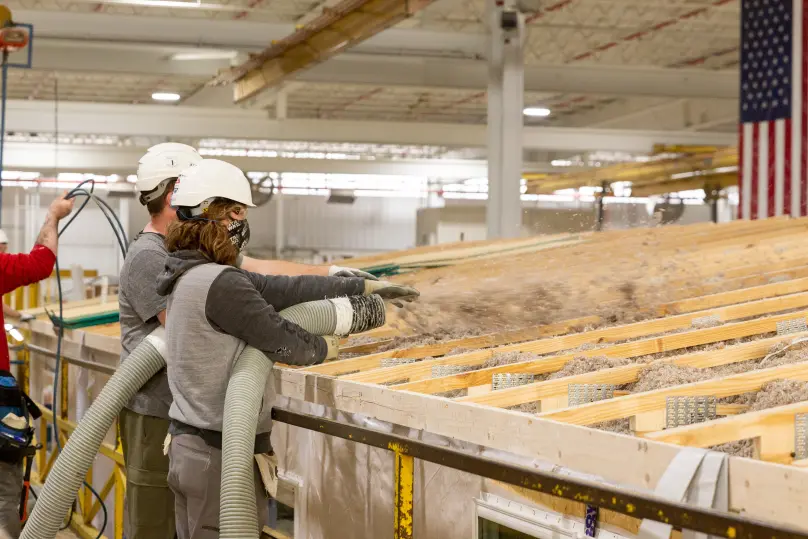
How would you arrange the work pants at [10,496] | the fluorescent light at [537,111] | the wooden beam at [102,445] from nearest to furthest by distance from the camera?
the work pants at [10,496] < the wooden beam at [102,445] < the fluorescent light at [537,111]

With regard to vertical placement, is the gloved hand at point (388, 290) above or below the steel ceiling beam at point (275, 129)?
below

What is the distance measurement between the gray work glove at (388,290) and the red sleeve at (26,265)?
1812 millimetres

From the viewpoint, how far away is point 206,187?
10.8ft

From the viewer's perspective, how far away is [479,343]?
4.05 metres

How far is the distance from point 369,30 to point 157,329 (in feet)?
14.1

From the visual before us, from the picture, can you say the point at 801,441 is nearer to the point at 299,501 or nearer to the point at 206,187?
the point at 206,187

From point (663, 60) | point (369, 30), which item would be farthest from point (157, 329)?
point (663, 60)

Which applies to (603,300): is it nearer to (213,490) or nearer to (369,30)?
(213,490)

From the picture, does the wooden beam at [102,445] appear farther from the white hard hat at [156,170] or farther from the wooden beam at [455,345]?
the wooden beam at [455,345]

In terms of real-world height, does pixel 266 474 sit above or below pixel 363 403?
below

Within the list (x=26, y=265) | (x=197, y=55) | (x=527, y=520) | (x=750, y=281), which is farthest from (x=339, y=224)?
(x=527, y=520)

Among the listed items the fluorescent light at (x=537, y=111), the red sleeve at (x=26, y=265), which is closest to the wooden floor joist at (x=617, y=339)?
the red sleeve at (x=26, y=265)

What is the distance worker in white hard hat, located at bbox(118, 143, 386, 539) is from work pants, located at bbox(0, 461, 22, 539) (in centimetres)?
118

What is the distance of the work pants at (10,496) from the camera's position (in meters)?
5.03
